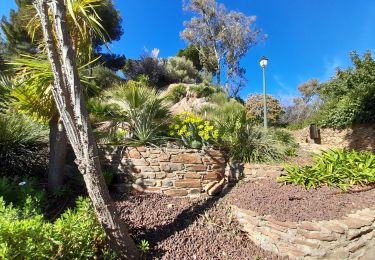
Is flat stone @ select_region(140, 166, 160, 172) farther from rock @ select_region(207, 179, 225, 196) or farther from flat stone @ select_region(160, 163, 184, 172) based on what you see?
rock @ select_region(207, 179, 225, 196)

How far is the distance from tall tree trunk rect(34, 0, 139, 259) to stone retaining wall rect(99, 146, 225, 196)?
1.84m

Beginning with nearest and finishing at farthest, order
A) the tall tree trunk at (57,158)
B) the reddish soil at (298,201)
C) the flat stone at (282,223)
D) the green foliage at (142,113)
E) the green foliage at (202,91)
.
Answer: the flat stone at (282,223), the reddish soil at (298,201), the tall tree trunk at (57,158), the green foliage at (142,113), the green foliage at (202,91)

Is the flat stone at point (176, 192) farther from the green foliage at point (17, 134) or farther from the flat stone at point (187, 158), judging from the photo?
the green foliage at point (17, 134)

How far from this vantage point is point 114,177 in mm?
4344

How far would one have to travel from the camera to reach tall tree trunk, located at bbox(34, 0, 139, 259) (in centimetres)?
229

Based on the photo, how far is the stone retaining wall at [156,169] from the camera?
4.31 metres

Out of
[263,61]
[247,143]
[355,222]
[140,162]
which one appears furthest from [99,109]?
[355,222]

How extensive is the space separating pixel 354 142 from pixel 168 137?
8.54 m

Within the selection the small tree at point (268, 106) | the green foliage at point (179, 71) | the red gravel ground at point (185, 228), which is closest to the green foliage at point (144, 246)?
the red gravel ground at point (185, 228)

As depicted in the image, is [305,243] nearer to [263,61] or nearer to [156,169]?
[156,169]

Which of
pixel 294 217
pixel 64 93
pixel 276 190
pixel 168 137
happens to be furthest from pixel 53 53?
pixel 276 190

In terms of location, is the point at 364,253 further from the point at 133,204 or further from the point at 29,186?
the point at 29,186

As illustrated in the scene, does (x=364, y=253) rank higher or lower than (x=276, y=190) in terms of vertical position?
lower

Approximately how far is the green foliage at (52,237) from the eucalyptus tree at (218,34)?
1788 centimetres
